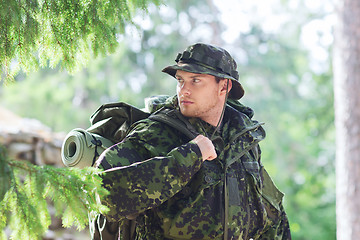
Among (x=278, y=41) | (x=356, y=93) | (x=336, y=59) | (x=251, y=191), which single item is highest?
(x=278, y=41)

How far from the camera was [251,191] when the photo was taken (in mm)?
3561

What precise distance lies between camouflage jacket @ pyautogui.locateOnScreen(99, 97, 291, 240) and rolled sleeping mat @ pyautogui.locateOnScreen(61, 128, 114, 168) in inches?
7.6

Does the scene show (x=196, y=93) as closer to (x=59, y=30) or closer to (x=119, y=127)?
(x=119, y=127)

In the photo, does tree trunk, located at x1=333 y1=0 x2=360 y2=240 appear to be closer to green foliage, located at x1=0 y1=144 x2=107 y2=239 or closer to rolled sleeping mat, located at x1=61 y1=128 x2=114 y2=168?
rolled sleeping mat, located at x1=61 y1=128 x2=114 y2=168

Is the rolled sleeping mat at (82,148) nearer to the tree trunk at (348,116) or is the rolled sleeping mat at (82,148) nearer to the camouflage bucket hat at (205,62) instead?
the camouflage bucket hat at (205,62)

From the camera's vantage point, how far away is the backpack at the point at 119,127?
3.40 m

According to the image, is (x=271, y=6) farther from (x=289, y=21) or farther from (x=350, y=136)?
(x=350, y=136)

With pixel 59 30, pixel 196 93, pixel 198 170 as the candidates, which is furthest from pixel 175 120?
pixel 59 30

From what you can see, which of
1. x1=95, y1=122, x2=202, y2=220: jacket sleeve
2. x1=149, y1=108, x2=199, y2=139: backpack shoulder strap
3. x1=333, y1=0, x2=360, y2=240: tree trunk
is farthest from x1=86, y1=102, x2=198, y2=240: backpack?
x1=333, y1=0, x2=360, y2=240: tree trunk

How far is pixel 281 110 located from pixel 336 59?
11199mm

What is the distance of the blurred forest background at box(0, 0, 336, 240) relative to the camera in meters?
17.3

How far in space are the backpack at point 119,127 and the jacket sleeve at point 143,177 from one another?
31cm

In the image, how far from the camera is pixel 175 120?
341 cm

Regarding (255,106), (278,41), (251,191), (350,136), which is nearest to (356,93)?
(350,136)
